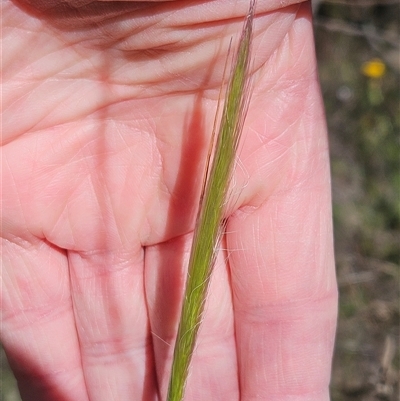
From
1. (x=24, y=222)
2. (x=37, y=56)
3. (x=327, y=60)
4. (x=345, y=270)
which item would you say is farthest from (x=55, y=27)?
(x=327, y=60)

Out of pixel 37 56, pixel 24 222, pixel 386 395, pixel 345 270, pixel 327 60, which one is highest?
pixel 327 60

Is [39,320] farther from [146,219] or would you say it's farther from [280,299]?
[280,299]

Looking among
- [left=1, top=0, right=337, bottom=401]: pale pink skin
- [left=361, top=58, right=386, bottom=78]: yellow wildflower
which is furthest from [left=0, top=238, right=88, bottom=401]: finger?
[left=361, top=58, right=386, bottom=78]: yellow wildflower

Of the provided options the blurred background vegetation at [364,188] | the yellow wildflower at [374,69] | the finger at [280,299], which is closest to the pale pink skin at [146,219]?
the finger at [280,299]

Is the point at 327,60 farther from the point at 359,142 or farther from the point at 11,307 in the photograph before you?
the point at 11,307

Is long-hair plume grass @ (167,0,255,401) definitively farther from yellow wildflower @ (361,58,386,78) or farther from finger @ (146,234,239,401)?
yellow wildflower @ (361,58,386,78)

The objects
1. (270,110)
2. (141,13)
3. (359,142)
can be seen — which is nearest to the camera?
(141,13)

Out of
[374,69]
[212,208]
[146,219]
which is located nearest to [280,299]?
[146,219]
